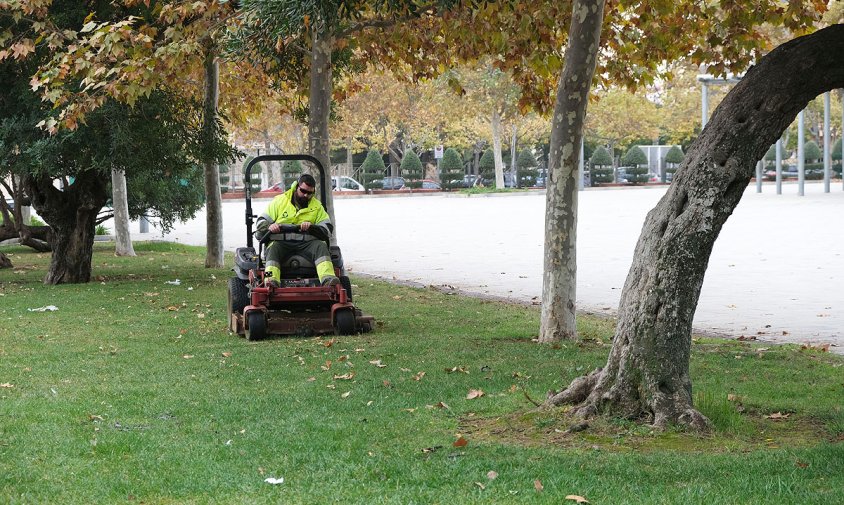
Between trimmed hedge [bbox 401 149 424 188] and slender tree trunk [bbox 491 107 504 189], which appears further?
trimmed hedge [bbox 401 149 424 188]

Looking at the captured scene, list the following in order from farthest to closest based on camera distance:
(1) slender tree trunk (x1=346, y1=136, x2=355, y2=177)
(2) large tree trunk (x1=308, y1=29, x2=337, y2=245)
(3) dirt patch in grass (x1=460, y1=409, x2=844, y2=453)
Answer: (1) slender tree trunk (x1=346, y1=136, x2=355, y2=177), (2) large tree trunk (x1=308, y1=29, x2=337, y2=245), (3) dirt patch in grass (x1=460, y1=409, x2=844, y2=453)

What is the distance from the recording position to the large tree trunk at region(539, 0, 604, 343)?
10.4m

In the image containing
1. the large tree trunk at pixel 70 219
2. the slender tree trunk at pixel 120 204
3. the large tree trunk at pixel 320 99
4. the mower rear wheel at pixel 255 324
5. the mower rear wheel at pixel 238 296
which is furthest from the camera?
the slender tree trunk at pixel 120 204

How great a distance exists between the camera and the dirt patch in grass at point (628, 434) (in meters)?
6.17

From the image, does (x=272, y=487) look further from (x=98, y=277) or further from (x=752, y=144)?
A: (x=98, y=277)

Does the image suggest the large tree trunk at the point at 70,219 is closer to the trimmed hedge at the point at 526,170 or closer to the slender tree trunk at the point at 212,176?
the slender tree trunk at the point at 212,176

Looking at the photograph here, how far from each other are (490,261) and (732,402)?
45.3 feet

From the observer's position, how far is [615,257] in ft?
67.9

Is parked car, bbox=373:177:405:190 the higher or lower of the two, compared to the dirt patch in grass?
higher

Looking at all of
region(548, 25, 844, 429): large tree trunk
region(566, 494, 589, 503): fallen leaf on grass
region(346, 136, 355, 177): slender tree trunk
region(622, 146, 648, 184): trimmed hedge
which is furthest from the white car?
region(566, 494, 589, 503): fallen leaf on grass

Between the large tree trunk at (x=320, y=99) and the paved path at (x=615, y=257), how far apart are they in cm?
307

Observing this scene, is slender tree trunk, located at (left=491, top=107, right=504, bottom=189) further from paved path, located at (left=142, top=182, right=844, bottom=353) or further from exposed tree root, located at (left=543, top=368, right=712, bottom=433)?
exposed tree root, located at (left=543, top=368, right=712, bottom=433)

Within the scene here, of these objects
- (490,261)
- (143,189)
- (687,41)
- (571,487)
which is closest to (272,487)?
(571,487)

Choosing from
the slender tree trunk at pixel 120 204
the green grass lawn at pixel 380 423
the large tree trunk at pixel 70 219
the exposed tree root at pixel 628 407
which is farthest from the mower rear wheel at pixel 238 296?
the slender tree trunk at pixel 120 204
